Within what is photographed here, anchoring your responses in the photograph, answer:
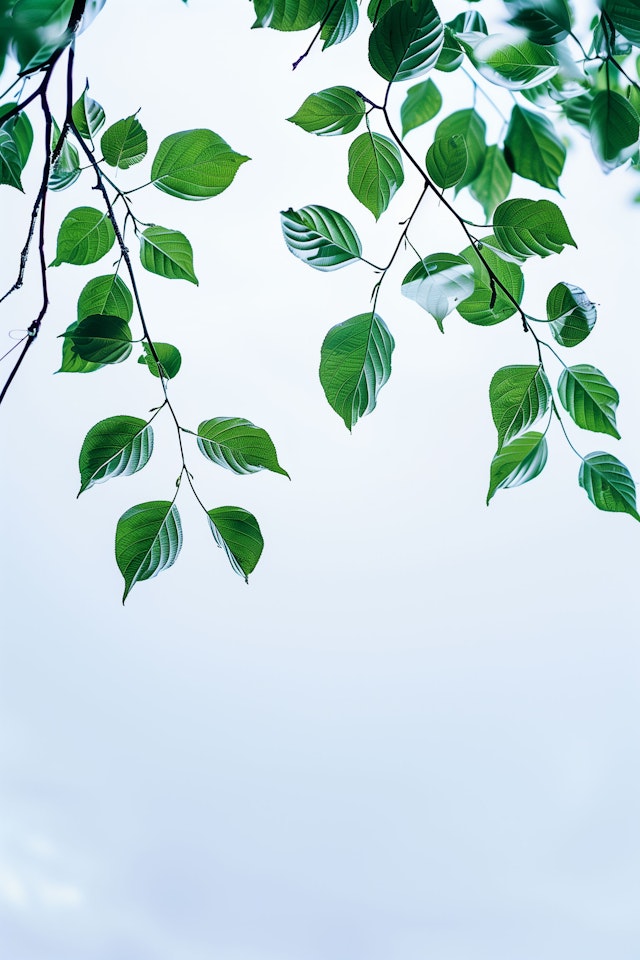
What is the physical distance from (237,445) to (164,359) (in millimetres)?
53

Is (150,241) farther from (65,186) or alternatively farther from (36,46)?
(36,46)

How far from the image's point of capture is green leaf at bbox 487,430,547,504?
0.27 metres

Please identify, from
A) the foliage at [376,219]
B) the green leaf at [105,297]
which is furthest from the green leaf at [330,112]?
the green leaf at [105,297]

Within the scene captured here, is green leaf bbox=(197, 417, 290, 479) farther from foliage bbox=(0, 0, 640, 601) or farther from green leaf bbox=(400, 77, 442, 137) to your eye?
green leaf bbox=(400, 77, 442, 137)

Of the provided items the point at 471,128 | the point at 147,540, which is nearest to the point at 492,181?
the point at 471,128

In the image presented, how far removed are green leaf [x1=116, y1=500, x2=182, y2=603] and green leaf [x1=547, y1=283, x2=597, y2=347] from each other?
18 cm

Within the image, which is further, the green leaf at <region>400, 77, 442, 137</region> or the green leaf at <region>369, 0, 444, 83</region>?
the green leaf at <region>400, 77, 442, 137</region>

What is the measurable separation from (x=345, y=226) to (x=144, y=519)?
14 centimetres

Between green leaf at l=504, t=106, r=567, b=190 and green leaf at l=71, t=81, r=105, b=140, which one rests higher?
green leaf at l=504, t=106, r=567, b=190

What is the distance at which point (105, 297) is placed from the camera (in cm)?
30

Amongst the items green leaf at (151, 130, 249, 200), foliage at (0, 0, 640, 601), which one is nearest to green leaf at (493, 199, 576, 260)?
foliage at (0, 0, 640, 601)

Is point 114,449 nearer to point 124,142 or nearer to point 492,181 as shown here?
point 124,142

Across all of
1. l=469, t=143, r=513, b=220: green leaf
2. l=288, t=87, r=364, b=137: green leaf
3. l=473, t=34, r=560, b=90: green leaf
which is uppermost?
l=469, t=143, r=513, b=220: green leaf

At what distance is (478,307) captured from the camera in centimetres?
28
